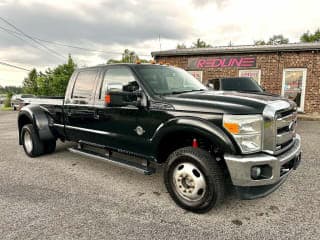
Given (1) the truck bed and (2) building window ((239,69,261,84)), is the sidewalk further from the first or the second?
(1) the truck bed

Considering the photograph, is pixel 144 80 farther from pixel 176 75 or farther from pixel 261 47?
pixel 261 47

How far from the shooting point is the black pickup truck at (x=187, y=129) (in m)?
2.60

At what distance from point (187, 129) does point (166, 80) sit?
1150 mm

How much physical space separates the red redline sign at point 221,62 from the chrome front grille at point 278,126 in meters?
10.3

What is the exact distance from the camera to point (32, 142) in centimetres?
527

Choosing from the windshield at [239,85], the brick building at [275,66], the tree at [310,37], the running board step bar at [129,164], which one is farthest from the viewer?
the tree at [310,37]

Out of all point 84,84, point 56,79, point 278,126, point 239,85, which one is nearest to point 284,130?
point 278,126

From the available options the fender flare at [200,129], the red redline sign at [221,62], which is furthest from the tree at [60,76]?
the fender flare at [200,129]

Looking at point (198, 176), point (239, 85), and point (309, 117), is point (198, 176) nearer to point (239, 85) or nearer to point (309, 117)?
point (239, 85)

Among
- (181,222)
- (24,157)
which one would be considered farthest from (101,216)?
(24,157)

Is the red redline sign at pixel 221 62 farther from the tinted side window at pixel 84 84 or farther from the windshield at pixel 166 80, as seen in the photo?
the tinted side window at pixel 84 84

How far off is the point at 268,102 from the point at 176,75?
1710 mm

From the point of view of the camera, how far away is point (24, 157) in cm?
557

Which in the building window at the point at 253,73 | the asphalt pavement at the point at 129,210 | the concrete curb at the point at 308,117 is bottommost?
the asphalt pavement at the point at 129,210
